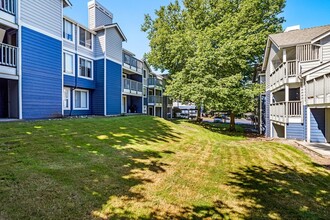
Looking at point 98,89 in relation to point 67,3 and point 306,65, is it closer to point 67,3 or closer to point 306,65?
point 67,3

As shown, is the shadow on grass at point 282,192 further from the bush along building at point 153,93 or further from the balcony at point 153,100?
the balcony at point 153,100

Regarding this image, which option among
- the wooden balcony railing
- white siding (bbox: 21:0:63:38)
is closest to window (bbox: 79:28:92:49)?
white siding (bbox: 21:0:63:38)

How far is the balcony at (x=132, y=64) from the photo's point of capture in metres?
24.6

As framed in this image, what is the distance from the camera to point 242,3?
2352 cm

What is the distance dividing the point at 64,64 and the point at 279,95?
63.0ft

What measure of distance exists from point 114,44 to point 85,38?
126 inches

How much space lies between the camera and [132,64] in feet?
Answer: 86.0

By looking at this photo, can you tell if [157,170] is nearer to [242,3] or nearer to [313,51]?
[313,51]

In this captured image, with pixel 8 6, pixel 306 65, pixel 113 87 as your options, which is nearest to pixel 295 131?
pixel 306 65

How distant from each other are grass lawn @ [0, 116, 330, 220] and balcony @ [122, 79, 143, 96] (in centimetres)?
1591

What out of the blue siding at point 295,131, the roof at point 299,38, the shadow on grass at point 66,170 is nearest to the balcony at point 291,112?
the blue siding at point 295,131

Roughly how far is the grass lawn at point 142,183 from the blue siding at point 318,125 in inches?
211

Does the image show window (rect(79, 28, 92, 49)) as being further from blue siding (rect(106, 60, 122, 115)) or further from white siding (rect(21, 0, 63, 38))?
white siding (rect(21, 0, 63, 38))

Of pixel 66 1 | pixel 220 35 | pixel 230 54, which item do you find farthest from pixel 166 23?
pixel 66 1
